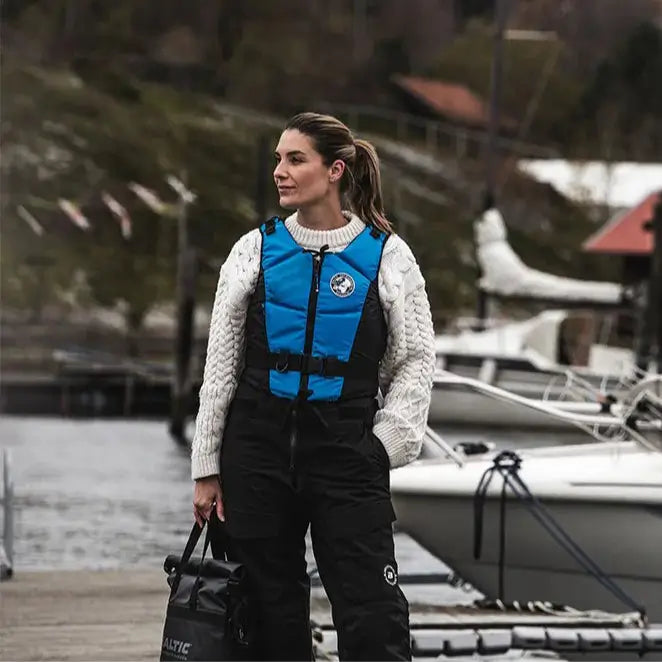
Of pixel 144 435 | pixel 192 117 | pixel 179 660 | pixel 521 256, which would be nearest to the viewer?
pixel 179 660

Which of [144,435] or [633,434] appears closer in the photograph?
[633,434]

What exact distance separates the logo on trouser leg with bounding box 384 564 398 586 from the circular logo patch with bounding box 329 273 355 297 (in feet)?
2.25

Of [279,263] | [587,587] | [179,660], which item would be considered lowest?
[587,587]

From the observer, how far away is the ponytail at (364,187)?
5.58 m

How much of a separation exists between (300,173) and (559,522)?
4972 mm

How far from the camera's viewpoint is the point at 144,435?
3534cm

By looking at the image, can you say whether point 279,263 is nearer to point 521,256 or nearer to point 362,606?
point 362,606

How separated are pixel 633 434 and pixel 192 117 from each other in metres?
70.0

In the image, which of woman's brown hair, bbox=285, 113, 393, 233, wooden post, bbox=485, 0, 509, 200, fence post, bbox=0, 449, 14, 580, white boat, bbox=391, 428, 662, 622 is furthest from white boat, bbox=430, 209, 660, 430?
woman's brown hair, bbox=285, 113, 393, 233

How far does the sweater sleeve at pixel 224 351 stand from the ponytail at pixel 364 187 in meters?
0.28

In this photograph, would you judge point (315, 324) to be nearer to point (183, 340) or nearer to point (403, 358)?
point (403, 358)

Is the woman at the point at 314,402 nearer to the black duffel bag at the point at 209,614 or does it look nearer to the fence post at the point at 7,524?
the black duffel bag at the point at 209,614

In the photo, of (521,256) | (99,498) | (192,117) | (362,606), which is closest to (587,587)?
(362,606)

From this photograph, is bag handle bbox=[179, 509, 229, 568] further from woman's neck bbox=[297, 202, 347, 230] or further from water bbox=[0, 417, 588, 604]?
water bbox=[0, 417, 588, 604]
